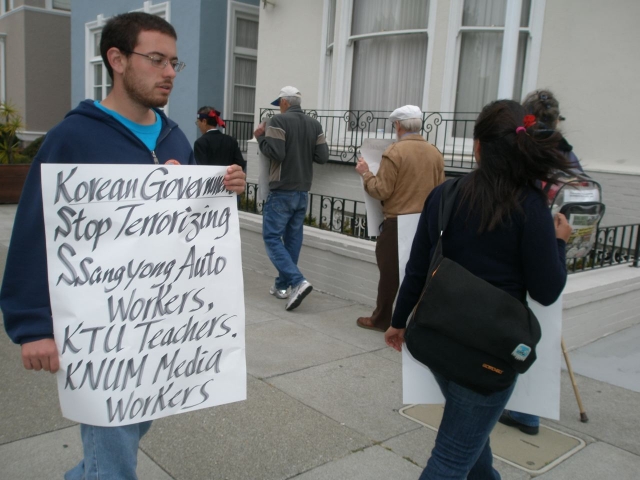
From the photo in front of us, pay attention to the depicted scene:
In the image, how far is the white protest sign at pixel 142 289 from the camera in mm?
2004

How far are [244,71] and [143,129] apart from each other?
397 inches

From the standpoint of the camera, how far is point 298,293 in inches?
225

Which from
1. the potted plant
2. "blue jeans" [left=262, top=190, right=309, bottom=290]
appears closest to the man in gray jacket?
"blue jeans" [left=262, top=190, right=309, bottom=290]

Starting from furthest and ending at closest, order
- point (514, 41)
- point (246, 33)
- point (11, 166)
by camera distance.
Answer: point (246, 33)
point (11, 166)
point (514, 41)

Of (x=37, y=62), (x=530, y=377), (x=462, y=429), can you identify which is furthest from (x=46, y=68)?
(x=462, y=429)

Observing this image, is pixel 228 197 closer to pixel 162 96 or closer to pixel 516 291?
pixel 162 96

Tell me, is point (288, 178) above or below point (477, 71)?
below

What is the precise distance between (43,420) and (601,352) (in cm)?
427

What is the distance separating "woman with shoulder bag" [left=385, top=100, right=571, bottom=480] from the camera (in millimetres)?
2131

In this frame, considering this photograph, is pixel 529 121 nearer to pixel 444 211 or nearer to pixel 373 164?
pixel 444 211

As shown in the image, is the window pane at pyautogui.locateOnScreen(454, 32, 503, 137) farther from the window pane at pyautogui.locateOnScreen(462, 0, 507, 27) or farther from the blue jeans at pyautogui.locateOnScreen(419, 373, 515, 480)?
the blue jeans at pyautogui.locateOnScreen(419, 373, 515, 480)

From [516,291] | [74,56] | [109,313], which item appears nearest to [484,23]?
[516,291]

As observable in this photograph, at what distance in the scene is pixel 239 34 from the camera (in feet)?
38.2

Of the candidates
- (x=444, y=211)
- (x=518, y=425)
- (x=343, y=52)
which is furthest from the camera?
(x=343, y=52)
